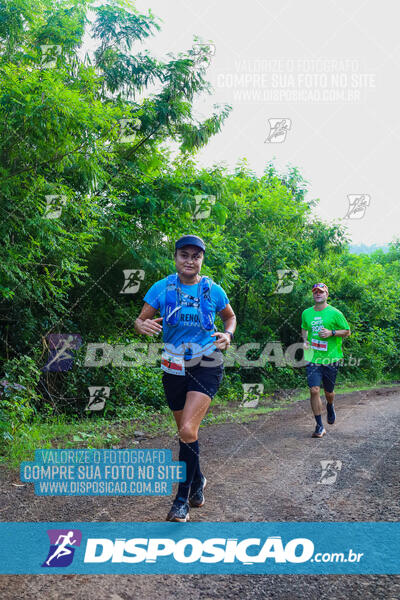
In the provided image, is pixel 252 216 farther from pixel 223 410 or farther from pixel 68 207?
pixel 68 207

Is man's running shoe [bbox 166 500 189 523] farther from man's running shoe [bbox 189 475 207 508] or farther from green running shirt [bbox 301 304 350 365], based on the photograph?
green running shirt [bbox 301 304 350 365]

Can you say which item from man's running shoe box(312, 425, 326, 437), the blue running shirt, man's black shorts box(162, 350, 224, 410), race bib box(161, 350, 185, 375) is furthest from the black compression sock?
man's running shoe box(312, 425, 326, 437)

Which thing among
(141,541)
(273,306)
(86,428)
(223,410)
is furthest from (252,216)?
(141,541)

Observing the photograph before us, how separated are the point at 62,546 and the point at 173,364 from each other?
1.58 metres

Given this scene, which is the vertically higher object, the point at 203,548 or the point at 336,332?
the point at 336,332

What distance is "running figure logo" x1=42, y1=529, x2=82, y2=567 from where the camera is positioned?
10.7 ft

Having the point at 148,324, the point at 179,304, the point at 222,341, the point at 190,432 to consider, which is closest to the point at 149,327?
the point at 148,324

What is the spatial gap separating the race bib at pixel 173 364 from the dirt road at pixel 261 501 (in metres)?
1.18

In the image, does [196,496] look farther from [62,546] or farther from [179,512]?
[62,546]

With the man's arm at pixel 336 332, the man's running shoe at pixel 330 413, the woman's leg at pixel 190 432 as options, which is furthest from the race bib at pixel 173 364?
the man's running shoe at pixel 330 413

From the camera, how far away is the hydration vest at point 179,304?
4148mm

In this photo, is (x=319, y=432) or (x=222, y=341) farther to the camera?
(x=319, y=432)

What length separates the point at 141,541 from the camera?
11.6ft

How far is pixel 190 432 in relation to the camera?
4012 millimetres
